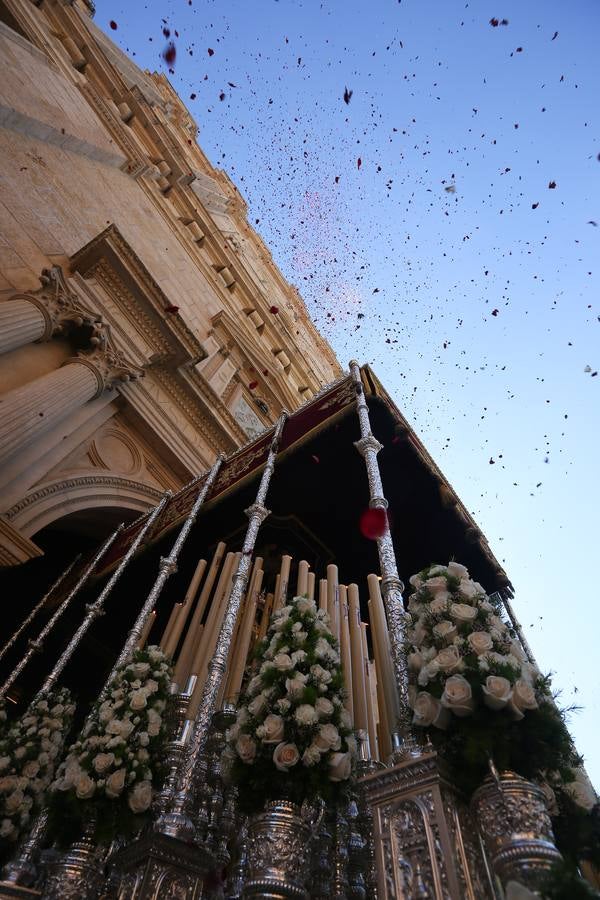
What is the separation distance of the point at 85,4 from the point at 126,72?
90.0 inches

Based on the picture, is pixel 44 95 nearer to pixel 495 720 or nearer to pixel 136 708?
pixel 136 708

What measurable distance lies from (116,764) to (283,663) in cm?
99

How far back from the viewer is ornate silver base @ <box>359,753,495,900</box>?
4.46ft

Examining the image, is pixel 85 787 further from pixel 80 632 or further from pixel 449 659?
pixel 80 632

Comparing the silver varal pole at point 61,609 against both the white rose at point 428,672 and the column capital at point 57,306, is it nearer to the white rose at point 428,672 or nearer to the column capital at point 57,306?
the column capital at point 57,306

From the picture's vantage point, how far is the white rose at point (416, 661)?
5.98 ft

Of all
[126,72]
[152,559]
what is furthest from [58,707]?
[126,72]

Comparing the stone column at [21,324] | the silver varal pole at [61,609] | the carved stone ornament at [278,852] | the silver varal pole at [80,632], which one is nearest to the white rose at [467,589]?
the carved stone ornament at [278,852]

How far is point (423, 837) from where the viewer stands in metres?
1.45

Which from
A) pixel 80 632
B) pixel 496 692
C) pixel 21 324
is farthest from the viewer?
pixel 21 324

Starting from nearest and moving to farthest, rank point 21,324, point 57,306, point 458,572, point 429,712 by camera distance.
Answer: point 429,712 → point 458,572 → point 21,324 → point 57,306

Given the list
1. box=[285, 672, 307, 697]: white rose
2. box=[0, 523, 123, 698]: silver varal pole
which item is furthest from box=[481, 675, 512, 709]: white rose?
box=[0, 523, 123, 698]: silver varal pole

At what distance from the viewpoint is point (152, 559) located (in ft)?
20.7

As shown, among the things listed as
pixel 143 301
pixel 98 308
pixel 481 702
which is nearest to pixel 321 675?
pixel 481 702
